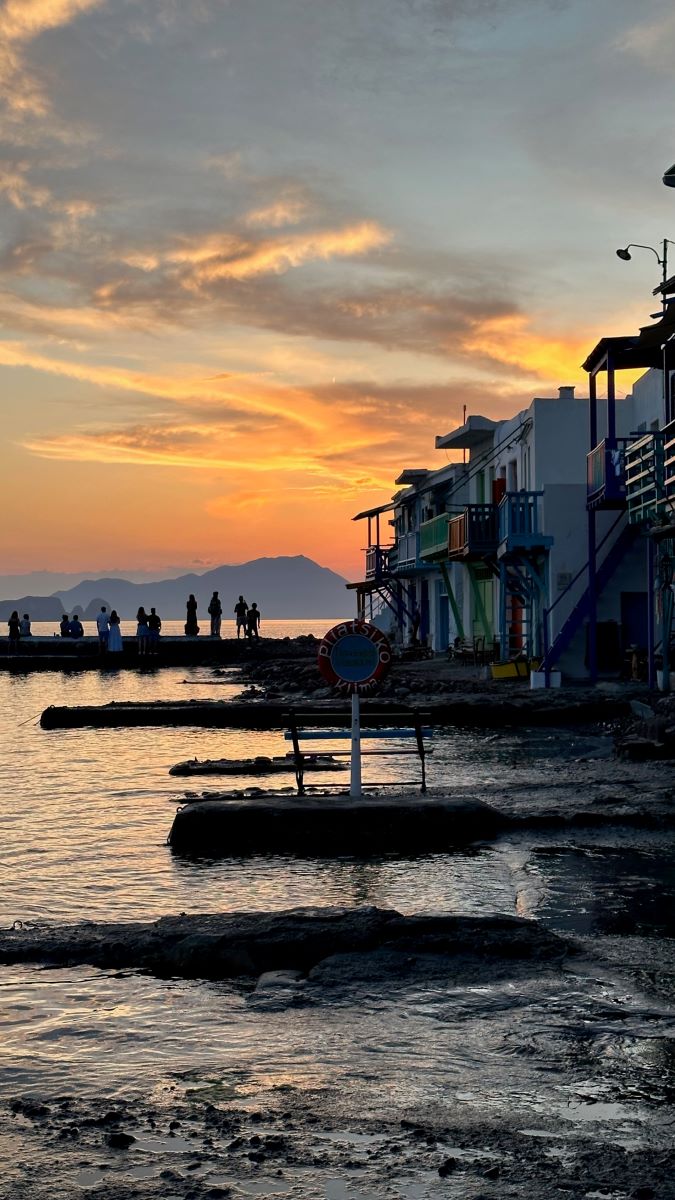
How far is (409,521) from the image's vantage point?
6241cm

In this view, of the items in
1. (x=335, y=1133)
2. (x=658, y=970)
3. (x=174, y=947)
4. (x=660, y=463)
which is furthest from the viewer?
(x=660, y=463)

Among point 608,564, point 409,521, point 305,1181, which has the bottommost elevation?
point 305,1181

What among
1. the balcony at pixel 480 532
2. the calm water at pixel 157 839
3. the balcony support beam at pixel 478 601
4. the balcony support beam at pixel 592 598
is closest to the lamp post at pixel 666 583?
the calm water at pixel 157 839

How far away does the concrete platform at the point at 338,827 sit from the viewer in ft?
38.7

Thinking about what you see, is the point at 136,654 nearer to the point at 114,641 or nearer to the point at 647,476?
the point at 114,641

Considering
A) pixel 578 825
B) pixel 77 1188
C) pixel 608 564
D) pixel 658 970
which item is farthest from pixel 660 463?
pixel 77 1188

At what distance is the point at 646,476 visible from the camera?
25.1 m

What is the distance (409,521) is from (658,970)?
182ft

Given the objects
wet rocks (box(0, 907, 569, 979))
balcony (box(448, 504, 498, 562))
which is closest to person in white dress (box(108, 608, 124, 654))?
balcony (box(448, 504, 498, 562))

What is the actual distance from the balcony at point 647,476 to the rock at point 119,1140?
19486 mm

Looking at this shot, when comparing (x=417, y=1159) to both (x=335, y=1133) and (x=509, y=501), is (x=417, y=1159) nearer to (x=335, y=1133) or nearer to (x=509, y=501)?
(x=335, y=1133)

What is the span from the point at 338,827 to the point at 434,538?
114 feet

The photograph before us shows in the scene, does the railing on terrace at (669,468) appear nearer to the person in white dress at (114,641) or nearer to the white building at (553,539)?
the white building at (553,539)

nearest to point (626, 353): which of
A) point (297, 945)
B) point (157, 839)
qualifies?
point (157, 839)
